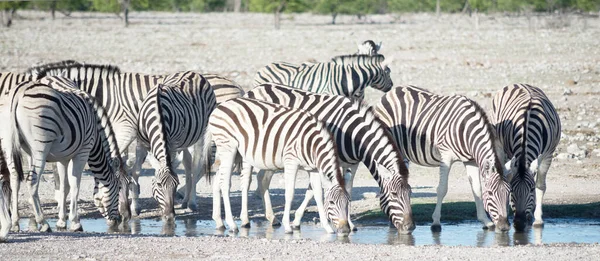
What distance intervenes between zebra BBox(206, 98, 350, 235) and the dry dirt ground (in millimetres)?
1100

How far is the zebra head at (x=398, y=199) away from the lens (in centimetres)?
955

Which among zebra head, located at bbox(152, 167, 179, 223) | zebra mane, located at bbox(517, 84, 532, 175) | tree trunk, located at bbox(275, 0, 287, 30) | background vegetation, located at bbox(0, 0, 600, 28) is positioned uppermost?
background vegetation, located at bbox(0, 0, 600, 28)

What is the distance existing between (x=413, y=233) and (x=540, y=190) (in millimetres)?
1839

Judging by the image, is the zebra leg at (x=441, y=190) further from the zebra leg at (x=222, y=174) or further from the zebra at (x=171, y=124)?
the zebra at (x=171, y=124)

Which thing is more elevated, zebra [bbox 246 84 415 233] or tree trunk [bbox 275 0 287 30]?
tree trunk [bbox 275 0 287 30]

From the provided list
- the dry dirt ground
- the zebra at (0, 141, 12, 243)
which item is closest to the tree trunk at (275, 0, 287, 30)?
the dry dirt ground

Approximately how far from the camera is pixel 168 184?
1060 cm

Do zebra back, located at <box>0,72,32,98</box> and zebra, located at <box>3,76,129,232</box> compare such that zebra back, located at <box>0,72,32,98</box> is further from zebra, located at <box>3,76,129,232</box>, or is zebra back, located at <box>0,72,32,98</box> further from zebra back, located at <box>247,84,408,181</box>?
zebra back, located at <box>247,84,408,181</box>

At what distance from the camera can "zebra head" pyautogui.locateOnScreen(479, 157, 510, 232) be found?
980 cm

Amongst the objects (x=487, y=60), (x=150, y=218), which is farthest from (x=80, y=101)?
(x=487, y=60)

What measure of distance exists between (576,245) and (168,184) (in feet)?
14.7

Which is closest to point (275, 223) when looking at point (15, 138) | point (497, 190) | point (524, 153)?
point (497, 190)

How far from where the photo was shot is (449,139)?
1043 cm

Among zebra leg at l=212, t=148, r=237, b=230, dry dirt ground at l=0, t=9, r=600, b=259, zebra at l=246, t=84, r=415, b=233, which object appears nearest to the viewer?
dry dirt ground at l=0, t=9, r=600, b=259
